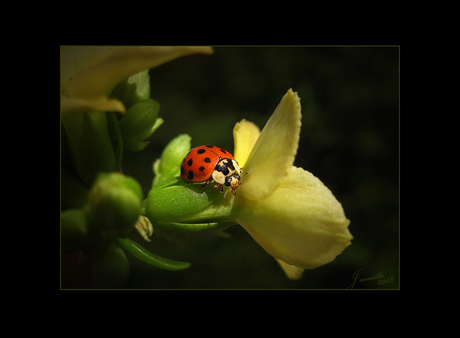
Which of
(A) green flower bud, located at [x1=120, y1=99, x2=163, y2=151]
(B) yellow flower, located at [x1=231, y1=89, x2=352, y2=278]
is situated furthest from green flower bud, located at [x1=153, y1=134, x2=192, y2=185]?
(B) yellow flower, located at [x1=231, y1=89, x2=352, y2=278]

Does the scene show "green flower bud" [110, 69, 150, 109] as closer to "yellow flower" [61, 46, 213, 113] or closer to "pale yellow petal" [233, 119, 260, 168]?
"yellow flower" [61, 46, 213, 113]

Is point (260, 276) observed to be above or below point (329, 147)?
below

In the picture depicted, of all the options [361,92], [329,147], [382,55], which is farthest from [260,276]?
[382,55]

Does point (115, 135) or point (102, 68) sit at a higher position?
point (102, 68)

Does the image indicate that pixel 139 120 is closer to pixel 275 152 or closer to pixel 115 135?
pixel 115 135

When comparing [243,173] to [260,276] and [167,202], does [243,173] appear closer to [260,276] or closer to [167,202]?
[167,202]

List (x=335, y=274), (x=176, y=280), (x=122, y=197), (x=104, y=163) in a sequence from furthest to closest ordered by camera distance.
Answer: (x=176, y=280) → (x=335, y=274) → (x=104, y=163) → (x=122, y=197)

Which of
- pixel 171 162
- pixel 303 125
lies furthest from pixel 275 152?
pixel 303 125
